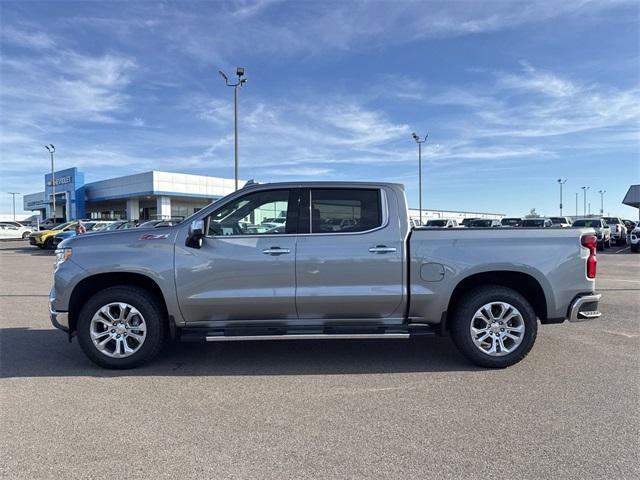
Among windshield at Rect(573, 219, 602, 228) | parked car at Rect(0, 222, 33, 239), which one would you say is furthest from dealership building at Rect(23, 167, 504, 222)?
windshield at Rect(573, 219, 602, 228)

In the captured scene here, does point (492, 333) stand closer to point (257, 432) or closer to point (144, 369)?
point (257, 432)

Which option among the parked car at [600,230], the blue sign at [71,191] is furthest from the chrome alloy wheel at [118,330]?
the blue sign at [71,191]

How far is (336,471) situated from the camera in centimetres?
313

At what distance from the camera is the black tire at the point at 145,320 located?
5.14 meters

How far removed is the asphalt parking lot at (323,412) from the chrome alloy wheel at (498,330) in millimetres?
254

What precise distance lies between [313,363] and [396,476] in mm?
2404

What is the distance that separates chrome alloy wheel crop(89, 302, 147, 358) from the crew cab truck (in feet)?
0.03

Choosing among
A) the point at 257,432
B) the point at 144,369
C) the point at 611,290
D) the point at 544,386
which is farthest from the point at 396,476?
the point at 611,290

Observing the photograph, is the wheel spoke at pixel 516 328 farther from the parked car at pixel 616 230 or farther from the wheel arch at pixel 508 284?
the parked car at pixel 616 230

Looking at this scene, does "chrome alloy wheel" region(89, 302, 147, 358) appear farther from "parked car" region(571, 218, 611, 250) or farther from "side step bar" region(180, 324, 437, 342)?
"parked car" region(571, 218, 611, 250)

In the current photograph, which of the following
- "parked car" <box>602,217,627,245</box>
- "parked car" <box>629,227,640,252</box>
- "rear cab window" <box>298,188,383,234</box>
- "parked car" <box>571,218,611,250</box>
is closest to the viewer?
"rear cab window" <box>298,188,383,234</box>

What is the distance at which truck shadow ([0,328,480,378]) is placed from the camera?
5164 millimetres

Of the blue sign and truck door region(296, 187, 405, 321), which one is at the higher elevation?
the blue sign

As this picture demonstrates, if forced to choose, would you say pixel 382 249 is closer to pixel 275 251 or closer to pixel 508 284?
pixel 275 251
